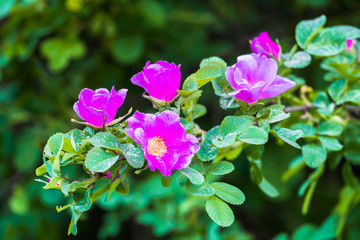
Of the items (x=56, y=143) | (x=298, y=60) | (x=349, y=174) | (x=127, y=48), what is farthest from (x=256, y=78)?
(x=127, y=48)

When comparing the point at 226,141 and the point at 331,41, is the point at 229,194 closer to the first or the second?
the point at 226,141

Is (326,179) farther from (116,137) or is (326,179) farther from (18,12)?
(116,137)

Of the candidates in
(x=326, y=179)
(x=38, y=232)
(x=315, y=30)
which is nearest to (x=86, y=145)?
(x=315, y=30)

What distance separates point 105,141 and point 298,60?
335 millimetres

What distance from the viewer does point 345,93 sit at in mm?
716

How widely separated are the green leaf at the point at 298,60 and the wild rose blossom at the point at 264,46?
0.02 metres

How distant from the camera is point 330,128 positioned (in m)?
0.68

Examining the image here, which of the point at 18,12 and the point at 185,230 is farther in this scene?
the point at 18,12

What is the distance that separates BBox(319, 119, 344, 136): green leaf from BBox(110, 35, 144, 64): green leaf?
0.89 meters

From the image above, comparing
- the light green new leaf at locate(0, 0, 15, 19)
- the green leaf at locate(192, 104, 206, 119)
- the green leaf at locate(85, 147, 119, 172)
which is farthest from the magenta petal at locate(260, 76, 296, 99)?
the light green new leaf at locate(0, 0, 15, 19)

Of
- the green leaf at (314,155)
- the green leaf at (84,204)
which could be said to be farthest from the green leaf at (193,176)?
the green leaf at (314,155)

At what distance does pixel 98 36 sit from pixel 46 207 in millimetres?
677

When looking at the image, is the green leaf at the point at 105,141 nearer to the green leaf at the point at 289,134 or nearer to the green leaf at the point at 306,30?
the green leaf at the point at 289,134

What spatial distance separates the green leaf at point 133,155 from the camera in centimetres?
47
